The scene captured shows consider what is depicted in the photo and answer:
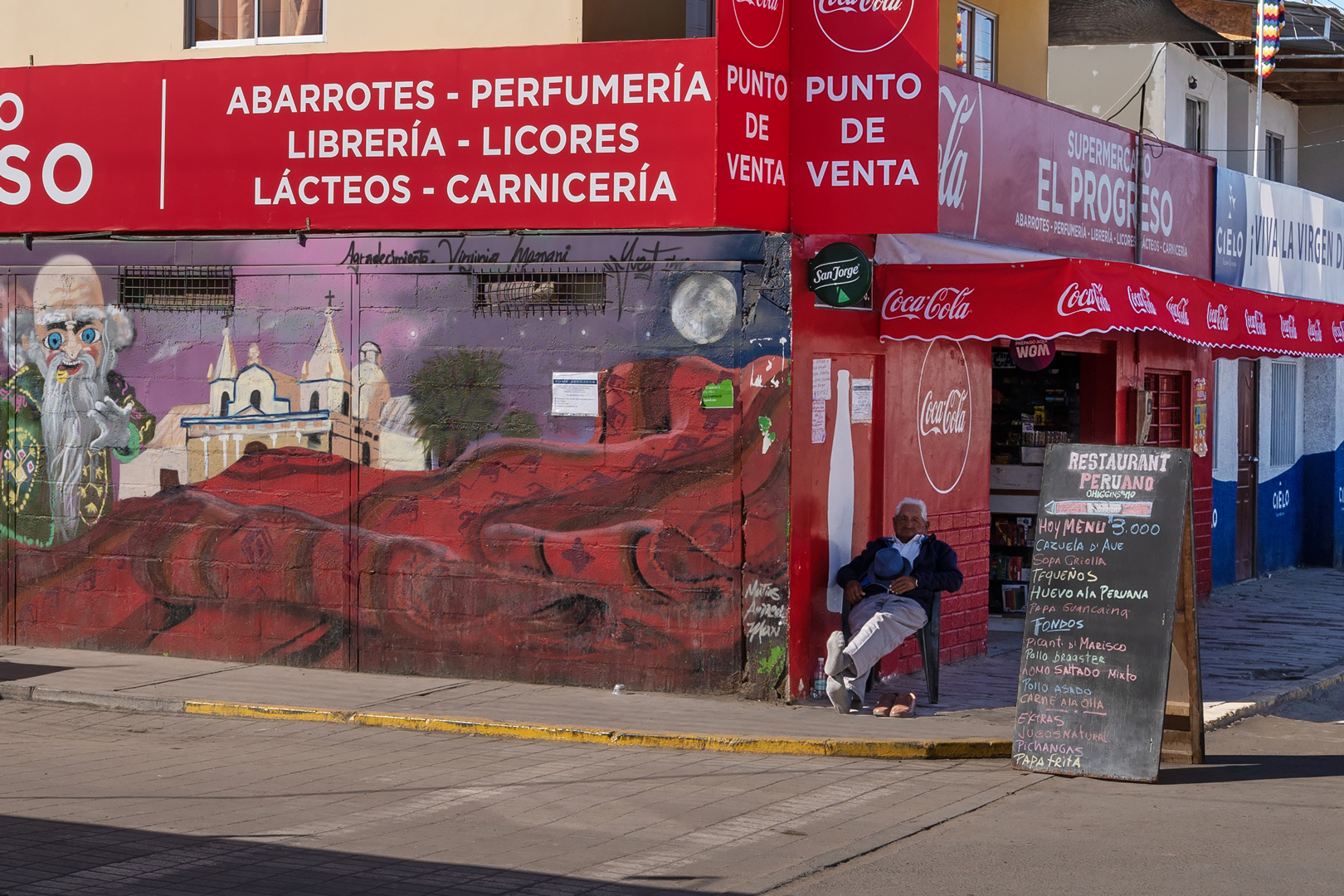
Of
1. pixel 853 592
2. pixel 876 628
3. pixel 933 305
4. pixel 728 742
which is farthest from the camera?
pixel 933 305

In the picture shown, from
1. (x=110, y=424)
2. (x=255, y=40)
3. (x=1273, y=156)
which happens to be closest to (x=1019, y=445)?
(x=255, y=40)

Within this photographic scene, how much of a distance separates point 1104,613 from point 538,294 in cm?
454

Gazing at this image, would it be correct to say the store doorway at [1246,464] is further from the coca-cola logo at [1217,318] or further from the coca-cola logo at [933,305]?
the coca-cola logo at [933,305]

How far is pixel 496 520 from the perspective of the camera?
1155cm

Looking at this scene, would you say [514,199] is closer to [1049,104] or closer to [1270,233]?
[1049,104]

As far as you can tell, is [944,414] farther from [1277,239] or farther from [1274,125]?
[1274,125]

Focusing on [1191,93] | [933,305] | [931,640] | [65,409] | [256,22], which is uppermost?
[1191,93]

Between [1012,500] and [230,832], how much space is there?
9.22 m

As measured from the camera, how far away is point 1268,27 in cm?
1781

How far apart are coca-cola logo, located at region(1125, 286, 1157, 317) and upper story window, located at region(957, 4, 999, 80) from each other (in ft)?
13.7

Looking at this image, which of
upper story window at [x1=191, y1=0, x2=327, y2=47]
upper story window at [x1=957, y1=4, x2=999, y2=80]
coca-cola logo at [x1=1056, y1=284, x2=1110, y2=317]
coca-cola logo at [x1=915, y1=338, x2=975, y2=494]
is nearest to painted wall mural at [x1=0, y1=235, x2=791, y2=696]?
upper story window at [x1=191, y1=0, x2=327, y2=47]

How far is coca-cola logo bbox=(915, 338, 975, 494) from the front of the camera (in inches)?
494

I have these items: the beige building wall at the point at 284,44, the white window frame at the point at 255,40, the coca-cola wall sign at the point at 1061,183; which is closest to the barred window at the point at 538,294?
the beige building wall at the point at 284,44

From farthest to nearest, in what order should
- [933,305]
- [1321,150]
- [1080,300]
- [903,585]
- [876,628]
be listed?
[1321,150]
[933,305]
[1080,300]
[903,585]
[876,628]
